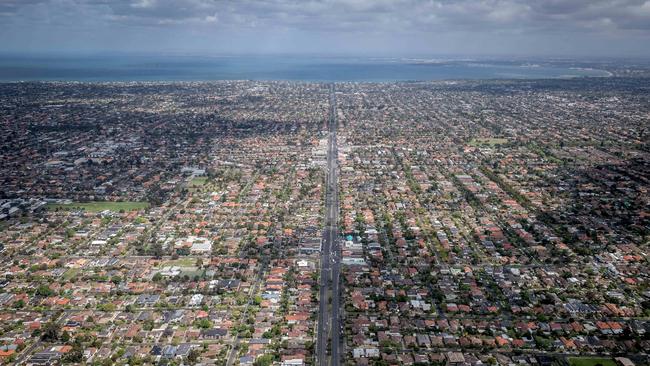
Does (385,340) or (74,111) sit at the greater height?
(74,111)

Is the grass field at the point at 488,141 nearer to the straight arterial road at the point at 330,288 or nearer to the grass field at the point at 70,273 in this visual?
the straight arterial road at the point at 330,288

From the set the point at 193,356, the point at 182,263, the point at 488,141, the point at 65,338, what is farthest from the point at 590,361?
the point at 488,141

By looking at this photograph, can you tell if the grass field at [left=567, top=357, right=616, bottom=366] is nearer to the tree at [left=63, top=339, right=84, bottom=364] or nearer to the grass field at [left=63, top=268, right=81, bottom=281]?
the tree at [left=63, top=339, right=84, bottom=364]

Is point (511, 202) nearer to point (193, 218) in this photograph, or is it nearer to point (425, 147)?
point (425, 147)

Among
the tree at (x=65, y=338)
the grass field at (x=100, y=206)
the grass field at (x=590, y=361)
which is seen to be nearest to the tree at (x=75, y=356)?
the tree at (x=65, y=338)

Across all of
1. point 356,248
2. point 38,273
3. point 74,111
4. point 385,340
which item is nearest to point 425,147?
point 356,248

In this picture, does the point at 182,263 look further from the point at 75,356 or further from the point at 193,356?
the point at 193,356

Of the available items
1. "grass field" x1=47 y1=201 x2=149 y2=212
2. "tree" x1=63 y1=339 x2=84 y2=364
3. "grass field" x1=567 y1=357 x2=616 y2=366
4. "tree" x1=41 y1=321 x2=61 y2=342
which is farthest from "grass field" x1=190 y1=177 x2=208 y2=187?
"grass field" x1=567 y1=357 x2=616 y2=366
